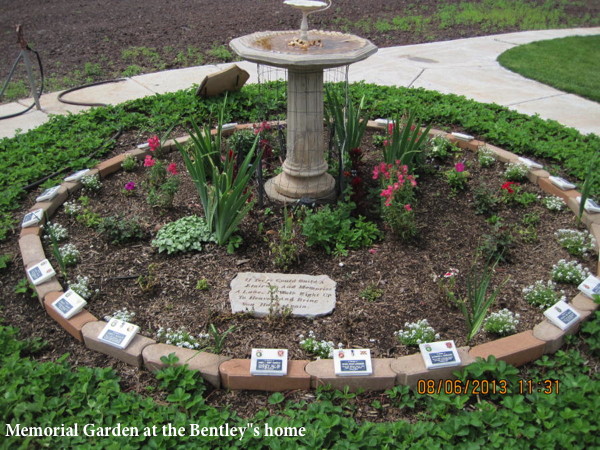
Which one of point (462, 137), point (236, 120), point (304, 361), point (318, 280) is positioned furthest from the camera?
point (236, 120)

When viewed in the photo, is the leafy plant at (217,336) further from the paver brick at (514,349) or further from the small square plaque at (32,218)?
the small square plaque at (32,218)

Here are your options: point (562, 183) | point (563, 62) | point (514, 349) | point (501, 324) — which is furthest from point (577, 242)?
point (563, 62)

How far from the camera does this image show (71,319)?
10.2 feet

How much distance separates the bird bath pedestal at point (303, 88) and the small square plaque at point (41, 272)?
164 centimetres

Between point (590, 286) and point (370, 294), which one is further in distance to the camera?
point (370, 294)

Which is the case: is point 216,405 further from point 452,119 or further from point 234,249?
point 452,119

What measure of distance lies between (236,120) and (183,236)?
2.33m

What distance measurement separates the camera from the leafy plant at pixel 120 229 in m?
3.78

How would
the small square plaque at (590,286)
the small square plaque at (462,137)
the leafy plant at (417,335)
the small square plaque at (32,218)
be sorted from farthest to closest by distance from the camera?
the small square plaque at (462,137) → the small square plaque at (32,218) → the small square plaque at (590,286) → the leafy plant at (417,335)

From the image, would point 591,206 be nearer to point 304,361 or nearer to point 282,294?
point 282,294

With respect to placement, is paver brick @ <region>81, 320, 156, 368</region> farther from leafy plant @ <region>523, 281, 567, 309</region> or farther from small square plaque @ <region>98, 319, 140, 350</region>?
leafy plant @ <region>523, 281, 567, 309</region>

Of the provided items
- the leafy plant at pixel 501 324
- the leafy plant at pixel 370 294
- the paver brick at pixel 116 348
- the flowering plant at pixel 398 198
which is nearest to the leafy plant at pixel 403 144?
the flowering plant at pixel 398 198

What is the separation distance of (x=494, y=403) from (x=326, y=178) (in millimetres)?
2123
